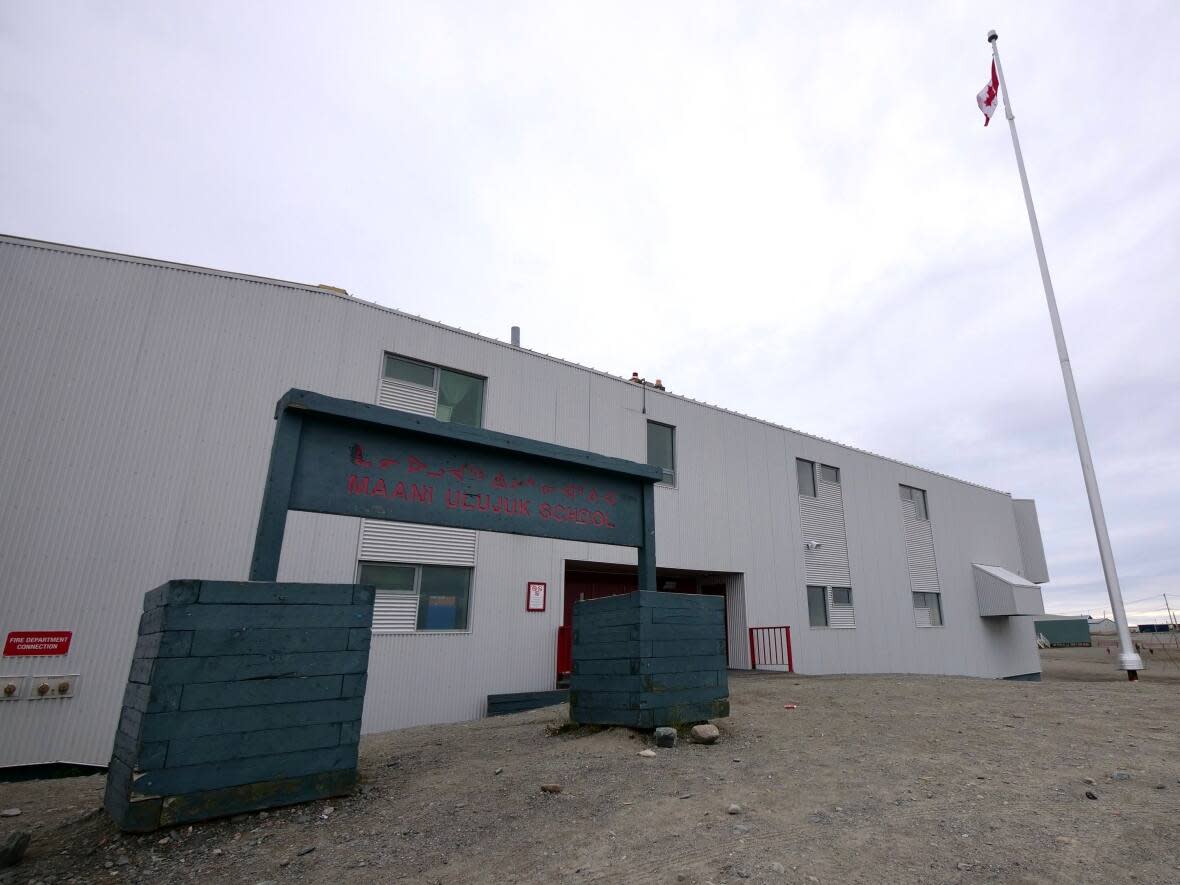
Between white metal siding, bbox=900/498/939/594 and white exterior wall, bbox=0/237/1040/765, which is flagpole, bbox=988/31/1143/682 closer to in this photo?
white metal siding, bbox=900/498/939/594

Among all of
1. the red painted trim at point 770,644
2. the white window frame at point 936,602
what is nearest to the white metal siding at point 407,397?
the red painted trim at point 770,644

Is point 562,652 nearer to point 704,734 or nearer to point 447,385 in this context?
point 447,385

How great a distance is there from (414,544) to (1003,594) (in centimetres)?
2190

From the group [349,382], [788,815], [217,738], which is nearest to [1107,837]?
[788,815]

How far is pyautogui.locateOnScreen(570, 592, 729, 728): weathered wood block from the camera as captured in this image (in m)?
6.80

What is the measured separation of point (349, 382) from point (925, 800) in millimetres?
10950

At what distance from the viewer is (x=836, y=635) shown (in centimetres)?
1839

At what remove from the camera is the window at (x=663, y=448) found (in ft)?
52.0

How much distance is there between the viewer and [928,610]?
865 inches

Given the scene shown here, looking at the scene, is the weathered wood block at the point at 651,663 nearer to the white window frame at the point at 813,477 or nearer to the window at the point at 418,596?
the window at the point at 418,596

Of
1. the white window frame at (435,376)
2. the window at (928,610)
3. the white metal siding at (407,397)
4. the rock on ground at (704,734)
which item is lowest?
the rock on ground at (704,734)

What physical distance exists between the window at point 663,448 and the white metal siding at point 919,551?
35.8ft

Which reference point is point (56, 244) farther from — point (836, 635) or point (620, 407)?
point (836, 635)

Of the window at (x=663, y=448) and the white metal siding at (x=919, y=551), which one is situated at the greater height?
the window at (x=663, y=448)
